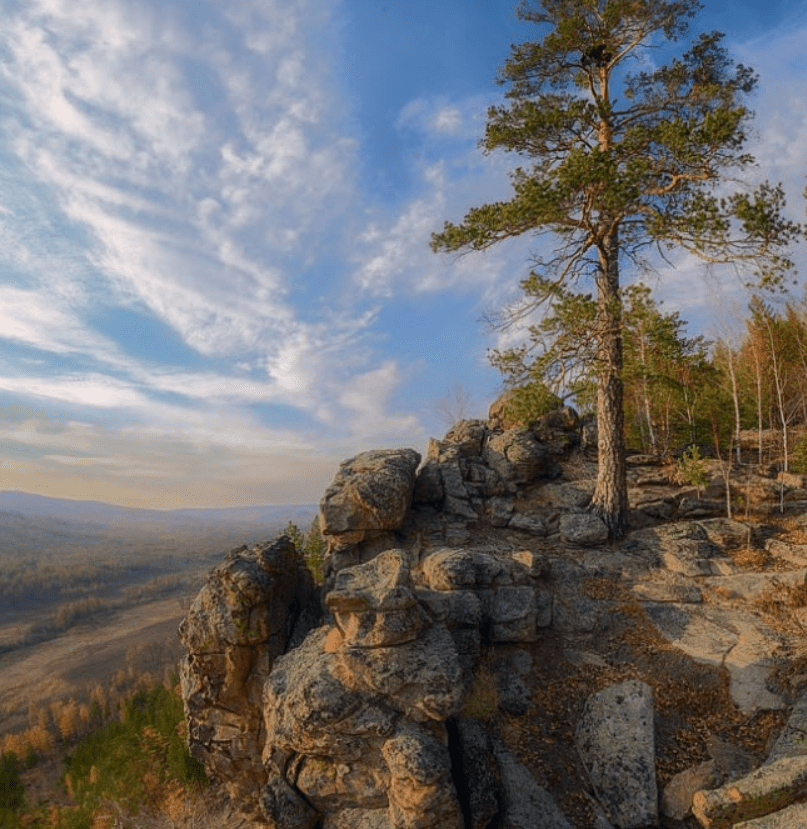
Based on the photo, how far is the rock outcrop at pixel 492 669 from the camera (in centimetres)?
841

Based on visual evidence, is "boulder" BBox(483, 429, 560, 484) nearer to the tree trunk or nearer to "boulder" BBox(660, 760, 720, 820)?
the tree trunk

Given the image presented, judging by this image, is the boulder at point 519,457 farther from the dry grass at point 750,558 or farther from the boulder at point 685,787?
the boulder at point 685,787

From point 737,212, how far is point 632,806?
15145 millimetres

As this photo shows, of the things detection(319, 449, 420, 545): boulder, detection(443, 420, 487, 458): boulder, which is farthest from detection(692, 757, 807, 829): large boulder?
detection(443, 420, 487, 458): boulder

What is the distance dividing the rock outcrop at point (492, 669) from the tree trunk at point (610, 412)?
0.86 m

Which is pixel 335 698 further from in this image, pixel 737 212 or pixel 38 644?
pixel 38 644

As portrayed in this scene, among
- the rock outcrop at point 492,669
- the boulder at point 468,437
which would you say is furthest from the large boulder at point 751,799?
the boulder at point 468,437

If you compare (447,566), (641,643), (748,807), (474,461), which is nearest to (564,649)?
(641,643)

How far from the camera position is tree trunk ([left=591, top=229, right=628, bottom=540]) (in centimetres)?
1669

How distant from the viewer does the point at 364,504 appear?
15477 millimetres

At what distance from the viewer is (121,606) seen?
163m

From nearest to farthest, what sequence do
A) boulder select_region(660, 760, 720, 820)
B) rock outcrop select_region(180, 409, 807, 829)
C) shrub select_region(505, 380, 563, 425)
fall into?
boulder select_region(660, 760, 720, 820), rock outcrop select_region(180, 409, 807, 829), shrub select_region(505, 380, 563, 425)

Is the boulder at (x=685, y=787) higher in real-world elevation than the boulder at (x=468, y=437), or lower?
lower

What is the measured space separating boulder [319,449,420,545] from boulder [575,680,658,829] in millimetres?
7608
